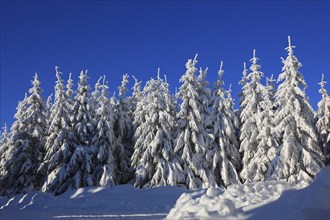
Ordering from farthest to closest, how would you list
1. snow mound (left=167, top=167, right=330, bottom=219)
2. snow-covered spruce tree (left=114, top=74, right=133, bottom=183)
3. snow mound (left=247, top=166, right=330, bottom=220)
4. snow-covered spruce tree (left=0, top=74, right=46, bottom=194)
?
snow-covered spruce tree (left=114, top=74, right=133, bottom=183)
snow-covered spruce tree (left=0, top=74, right=46, bottom=194)
snow mound (left=167, top=167, right=330, bottom=219)
snow mound (left=247, top=166, right=330, bottom=220)

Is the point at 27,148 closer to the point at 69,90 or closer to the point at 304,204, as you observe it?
the point at 69,90

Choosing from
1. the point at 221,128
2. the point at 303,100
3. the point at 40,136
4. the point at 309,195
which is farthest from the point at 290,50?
the point at 40,136

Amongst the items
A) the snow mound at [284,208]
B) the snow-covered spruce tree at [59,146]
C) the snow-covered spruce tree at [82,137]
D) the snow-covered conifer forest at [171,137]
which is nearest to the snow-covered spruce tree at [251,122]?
the snow-covered conifer forest at [171,137]

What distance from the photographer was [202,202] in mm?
10250

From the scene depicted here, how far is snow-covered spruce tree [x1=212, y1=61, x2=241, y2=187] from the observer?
28219 mm

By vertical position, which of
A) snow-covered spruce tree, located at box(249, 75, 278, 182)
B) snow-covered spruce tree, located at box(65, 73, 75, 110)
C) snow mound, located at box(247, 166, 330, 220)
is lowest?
snow mound, located at box(247, 166, 330, 220)

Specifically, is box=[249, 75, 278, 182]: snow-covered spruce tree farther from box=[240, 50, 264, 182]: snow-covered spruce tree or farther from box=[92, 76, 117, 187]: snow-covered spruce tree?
box=[92, 76, 117, 187]: snow-covered spruce tree

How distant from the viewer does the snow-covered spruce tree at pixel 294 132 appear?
23.9 metres

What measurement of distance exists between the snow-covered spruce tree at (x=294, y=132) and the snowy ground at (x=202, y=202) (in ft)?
31.3

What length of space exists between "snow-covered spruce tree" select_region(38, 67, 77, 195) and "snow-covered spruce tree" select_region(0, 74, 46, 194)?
1.11m

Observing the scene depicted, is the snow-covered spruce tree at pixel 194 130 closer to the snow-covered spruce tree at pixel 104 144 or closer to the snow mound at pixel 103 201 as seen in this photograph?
the snow-covered spruce tree at pixel 104 144

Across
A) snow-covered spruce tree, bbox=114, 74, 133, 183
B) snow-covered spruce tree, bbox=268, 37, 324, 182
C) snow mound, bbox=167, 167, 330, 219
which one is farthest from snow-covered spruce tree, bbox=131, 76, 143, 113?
snow mound, bbox=167, 167, 330, 219

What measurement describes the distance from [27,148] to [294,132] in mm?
22913

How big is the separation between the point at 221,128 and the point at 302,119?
7.13 m
